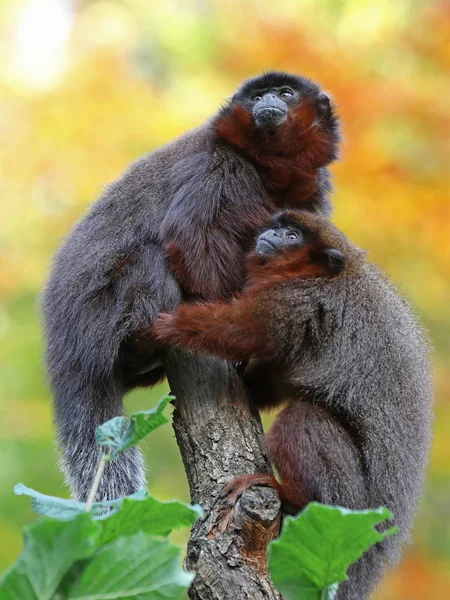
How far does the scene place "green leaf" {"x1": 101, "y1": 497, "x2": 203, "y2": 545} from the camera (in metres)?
1.38

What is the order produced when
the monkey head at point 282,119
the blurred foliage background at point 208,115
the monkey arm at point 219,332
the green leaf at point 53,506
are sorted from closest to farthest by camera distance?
the green leaf at point 53,506, the monkey arm at point 219,332, the monkey head at point 282,119, the blurred foliage background at point 208,115

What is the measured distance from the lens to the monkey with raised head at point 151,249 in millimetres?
4066

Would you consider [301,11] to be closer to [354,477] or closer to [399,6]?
[399,6]

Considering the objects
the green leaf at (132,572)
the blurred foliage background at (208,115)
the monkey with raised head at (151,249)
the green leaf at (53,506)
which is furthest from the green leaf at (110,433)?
the blurred foliage background at (208,115)

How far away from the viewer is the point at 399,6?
820 centimetres

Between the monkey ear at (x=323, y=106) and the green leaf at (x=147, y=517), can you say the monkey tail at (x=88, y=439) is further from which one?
the green leaf at (x=147, y=517)

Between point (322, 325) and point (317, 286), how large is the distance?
210mm

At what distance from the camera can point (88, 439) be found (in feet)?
13.5

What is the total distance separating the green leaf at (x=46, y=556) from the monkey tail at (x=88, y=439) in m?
2.80

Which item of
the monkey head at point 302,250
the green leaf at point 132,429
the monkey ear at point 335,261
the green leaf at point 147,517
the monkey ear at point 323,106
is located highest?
the monkey ear at point 323,106

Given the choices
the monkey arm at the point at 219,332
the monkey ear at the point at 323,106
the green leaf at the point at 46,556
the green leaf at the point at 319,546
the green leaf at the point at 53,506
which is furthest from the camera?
the monkey ear at the point at 323,106

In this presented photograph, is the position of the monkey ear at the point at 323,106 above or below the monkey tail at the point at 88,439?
above

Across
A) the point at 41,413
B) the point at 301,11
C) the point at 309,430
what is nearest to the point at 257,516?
the point at 309,430

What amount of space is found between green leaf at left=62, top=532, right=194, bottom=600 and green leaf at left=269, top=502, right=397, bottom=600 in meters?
0.17
